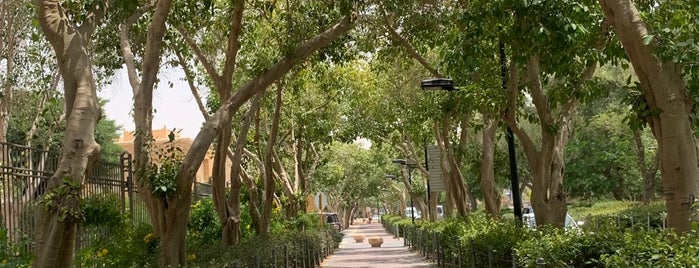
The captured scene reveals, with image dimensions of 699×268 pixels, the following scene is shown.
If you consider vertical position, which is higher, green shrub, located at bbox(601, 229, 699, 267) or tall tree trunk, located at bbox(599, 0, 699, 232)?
tall tree trunk, located at bbox(599, 0, 699, 232)

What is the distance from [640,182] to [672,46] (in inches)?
1705

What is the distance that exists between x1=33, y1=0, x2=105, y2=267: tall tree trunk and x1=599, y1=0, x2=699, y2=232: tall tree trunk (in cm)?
507

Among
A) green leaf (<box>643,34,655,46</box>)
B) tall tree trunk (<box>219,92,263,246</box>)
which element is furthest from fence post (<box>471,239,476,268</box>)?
green leaf (<box>643,34,655,46</box>)

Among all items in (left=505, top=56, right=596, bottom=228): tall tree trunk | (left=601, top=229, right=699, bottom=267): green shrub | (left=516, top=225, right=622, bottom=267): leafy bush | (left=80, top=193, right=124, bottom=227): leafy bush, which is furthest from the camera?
(left=505, top=56, right=596, bottom=228): tall tree trunk

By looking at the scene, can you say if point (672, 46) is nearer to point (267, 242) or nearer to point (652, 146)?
point (267, 242)

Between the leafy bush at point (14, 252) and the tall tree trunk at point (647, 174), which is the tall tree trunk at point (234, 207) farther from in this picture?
the tall tree trunk at point (647, 174)

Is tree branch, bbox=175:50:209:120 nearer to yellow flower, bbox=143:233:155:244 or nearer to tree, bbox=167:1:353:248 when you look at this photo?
tree, bbox=167:1:353:248

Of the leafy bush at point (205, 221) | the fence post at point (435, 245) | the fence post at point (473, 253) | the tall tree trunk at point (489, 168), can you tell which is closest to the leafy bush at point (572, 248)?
the fence post at point (473, 253)

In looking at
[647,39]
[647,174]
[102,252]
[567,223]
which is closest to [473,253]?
[102,252]

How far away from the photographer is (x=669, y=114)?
22.9 ft

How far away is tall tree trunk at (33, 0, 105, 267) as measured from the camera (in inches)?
269

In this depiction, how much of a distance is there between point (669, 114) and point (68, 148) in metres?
5.53

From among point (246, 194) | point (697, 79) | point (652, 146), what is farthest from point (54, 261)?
point (652, 146)

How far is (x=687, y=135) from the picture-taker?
6.96 meters
